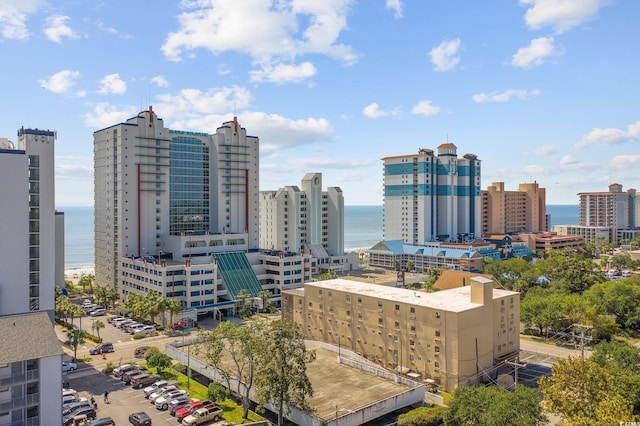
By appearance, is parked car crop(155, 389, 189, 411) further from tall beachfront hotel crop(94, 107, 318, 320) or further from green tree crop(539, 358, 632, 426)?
tall beachfront hotel crop(94, 107, 318, 320)

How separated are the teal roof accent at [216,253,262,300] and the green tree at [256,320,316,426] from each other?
4318 centimetres

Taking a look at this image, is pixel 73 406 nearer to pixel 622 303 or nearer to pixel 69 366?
pixel 69 366

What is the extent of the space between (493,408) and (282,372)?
579 inches

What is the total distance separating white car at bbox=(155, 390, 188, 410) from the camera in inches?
1625

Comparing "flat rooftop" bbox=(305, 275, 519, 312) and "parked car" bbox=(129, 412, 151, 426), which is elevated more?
"flat rooftop" bbox=(305, 275, 519, 312)

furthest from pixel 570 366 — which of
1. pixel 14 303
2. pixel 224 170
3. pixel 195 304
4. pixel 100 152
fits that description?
pixel 100 152

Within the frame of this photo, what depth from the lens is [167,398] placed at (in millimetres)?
41781

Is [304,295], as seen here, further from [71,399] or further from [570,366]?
[570,366]

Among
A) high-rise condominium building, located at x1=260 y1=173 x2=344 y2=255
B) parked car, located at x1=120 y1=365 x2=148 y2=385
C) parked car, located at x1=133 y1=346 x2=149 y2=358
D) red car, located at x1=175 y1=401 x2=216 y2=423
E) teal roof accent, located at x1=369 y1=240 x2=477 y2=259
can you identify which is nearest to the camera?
red car, located at x1=175 y1=401 x2=216 y2=423

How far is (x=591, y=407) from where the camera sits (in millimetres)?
31125

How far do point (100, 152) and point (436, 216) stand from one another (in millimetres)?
87528

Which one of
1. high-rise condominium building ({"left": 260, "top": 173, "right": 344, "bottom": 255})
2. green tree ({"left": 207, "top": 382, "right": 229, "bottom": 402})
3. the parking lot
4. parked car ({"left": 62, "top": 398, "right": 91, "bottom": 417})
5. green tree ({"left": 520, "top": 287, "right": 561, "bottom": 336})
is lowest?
the parking lot

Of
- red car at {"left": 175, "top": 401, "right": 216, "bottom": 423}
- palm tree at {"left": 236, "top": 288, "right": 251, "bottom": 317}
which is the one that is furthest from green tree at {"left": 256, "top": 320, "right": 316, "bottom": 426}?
palm tree at {"left": 236, "top": 288, "right": 251, "bottom": 317}

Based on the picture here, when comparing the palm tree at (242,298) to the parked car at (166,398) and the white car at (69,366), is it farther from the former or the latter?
the parked car at (166,398)
